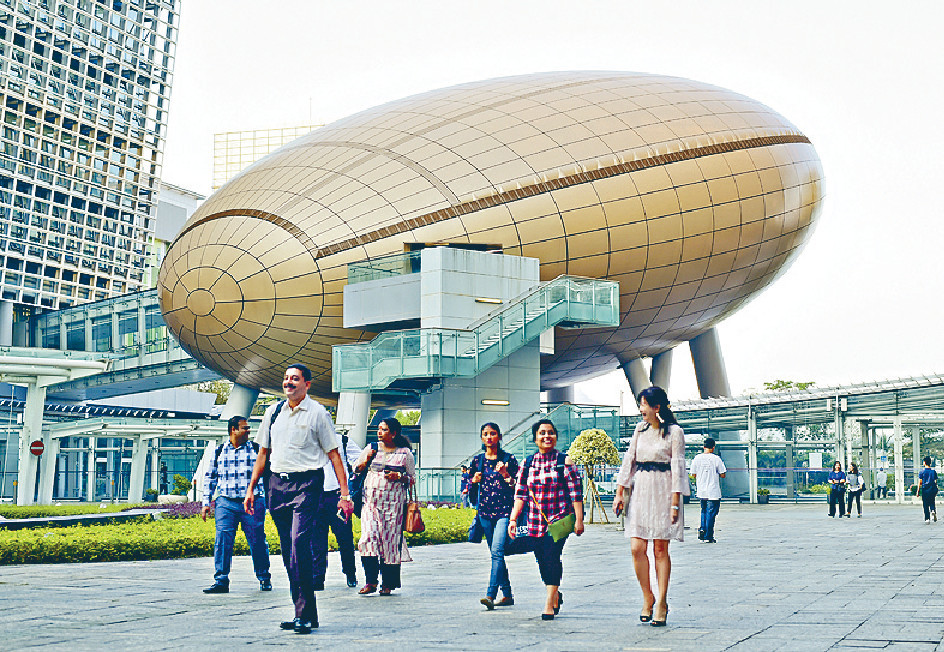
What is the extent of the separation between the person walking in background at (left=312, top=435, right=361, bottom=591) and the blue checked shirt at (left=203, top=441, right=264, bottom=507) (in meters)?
0.85

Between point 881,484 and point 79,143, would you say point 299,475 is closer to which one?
point 881,484

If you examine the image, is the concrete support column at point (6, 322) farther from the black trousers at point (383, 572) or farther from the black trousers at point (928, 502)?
the black trousers at point (383, 572)

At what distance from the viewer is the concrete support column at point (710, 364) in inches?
2045

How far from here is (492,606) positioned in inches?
385

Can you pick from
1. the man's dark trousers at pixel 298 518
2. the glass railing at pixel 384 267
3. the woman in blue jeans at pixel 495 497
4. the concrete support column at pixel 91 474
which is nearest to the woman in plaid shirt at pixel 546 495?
the woman in blue jeans at pixel 495 497

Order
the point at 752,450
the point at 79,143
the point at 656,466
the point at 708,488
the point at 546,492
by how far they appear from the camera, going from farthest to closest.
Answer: the point at 79,143 < the point at 752,450 < the point at 708,488 < the point at 546,492 < the point at 656,466

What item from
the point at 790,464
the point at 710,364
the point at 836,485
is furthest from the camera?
the point at 710,364

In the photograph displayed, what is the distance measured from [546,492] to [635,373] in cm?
4107

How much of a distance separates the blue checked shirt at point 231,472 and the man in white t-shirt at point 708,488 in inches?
381

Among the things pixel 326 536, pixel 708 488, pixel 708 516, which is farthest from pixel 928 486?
pixel 326 536

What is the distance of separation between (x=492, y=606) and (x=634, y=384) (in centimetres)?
4075

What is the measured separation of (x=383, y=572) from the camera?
11086mm

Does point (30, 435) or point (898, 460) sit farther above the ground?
point (30, 435)

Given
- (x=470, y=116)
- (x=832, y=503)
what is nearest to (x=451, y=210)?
(x=470, y=116)
